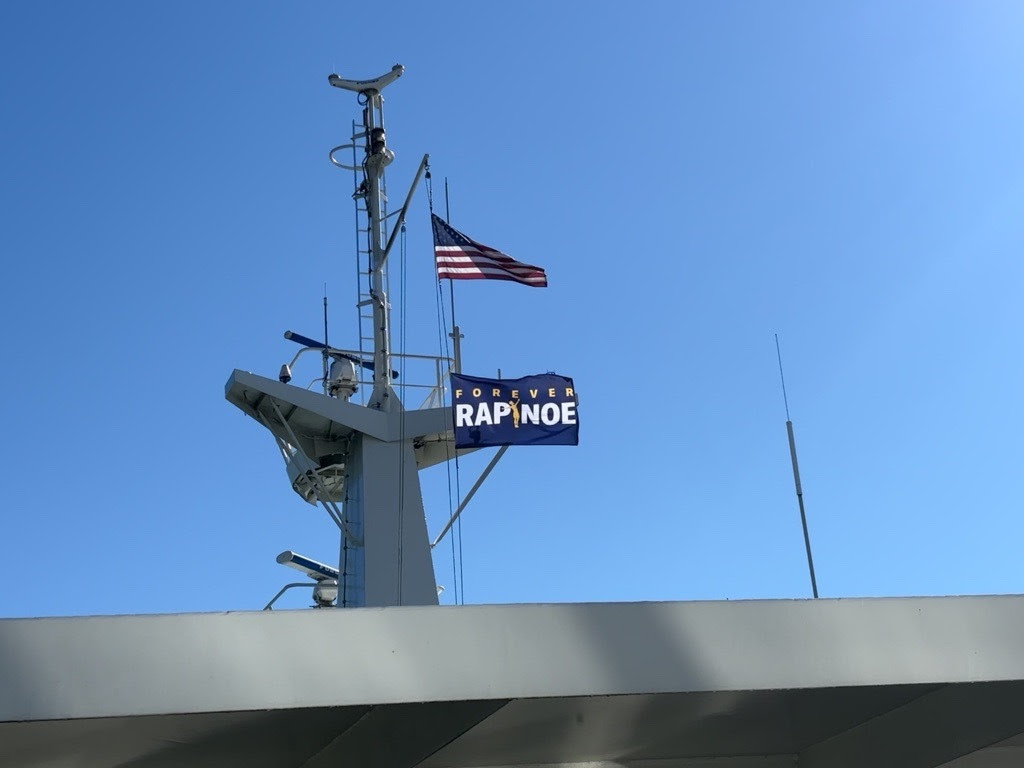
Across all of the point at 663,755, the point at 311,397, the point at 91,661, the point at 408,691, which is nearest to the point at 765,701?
the point at 663,755

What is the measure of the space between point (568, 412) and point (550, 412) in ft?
0.56

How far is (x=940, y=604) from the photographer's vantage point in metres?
5.11

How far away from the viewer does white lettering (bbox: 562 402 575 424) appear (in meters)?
12.4

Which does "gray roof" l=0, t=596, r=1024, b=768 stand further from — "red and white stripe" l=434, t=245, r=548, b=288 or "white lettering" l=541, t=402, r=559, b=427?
"red and white stripe" l=434, t=245, r=548, b=288

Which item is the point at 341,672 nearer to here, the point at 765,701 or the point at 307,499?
the point at 765,701

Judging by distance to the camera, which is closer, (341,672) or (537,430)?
(341,672)

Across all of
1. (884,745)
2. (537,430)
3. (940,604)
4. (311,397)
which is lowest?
(884,745)

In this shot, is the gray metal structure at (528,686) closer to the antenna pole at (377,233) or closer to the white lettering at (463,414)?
the white lettering at (463,414)

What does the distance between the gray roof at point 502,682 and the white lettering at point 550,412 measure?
6.47 m

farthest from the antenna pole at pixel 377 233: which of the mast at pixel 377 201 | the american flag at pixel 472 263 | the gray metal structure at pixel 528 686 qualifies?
the gray metal structure at pixel 528 686

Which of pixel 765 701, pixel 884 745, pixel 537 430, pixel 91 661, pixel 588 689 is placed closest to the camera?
pixel 91 661

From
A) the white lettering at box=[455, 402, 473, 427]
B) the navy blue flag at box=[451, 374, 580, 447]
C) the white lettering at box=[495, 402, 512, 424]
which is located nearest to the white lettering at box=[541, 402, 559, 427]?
the navy blue flag at box=[451, 374, 580, 447]

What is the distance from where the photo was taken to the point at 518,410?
12.4 metres

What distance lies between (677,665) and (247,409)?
11260mm
